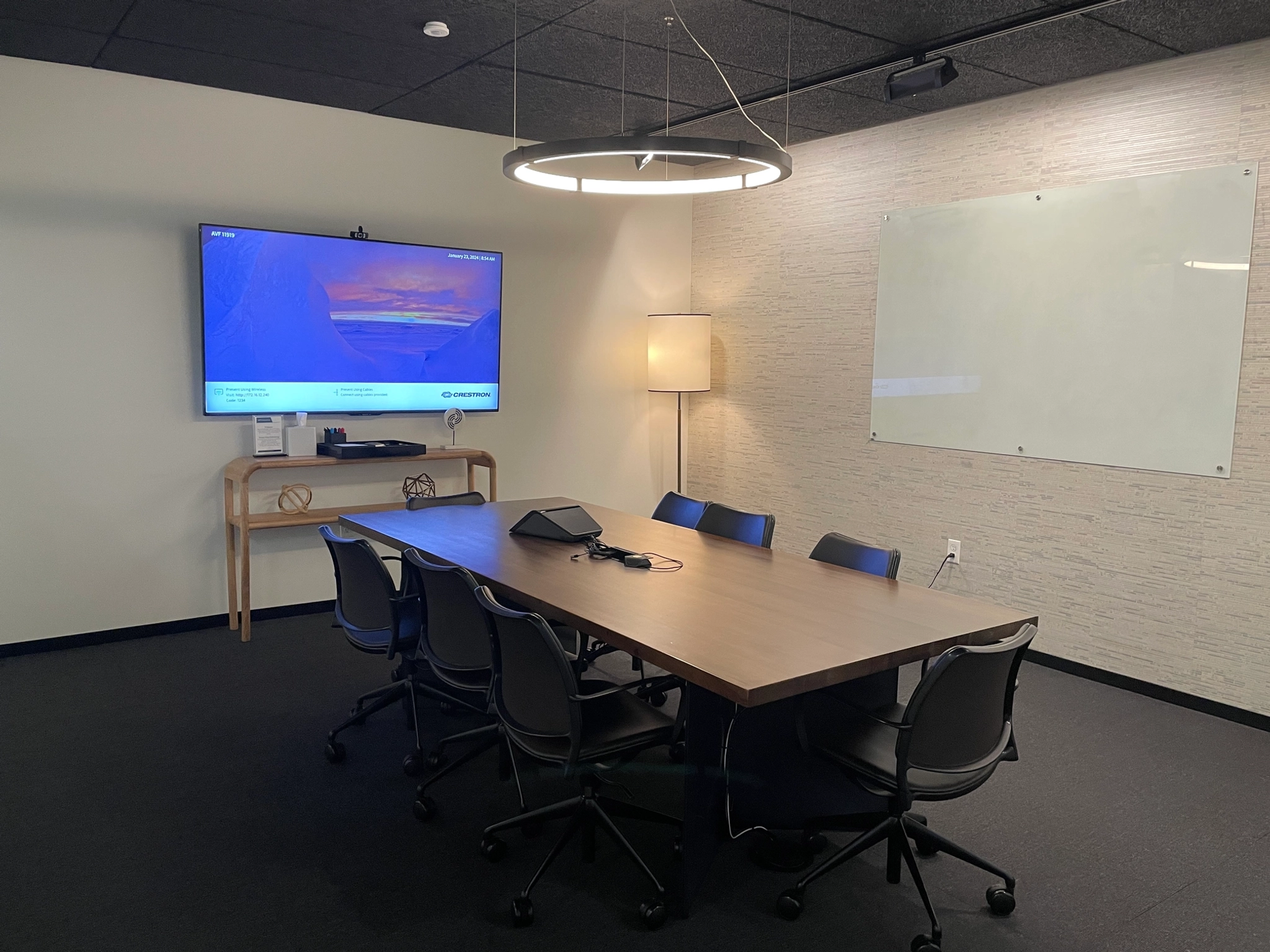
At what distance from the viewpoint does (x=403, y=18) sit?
3.87 m

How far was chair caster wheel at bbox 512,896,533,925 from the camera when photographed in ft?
8.43

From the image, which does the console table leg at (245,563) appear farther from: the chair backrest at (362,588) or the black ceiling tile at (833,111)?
the black ceiling tile at (833,111)

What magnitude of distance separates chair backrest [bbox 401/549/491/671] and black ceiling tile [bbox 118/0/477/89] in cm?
245

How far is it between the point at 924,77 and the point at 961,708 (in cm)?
310

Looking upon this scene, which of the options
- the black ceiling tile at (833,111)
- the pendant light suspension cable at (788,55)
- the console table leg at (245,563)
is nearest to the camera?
the pendant light suspension cable at (788,55)

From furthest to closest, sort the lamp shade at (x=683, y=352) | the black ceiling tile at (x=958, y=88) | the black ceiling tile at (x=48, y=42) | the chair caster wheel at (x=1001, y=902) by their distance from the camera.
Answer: the lamp shade at (x=683, y=352) < the black ceiling tile at (x=958, y=88) < the black ceiling tile at (x=48, y=42) < the chair caster wheel at (x=1001, y=902)

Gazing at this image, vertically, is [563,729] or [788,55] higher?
[788,55]

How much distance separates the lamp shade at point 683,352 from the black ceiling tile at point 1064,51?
2.64 meters

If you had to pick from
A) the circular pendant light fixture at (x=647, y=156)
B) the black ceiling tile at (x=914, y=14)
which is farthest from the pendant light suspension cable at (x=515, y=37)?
the black ceiling tile at (x=914, y=14)

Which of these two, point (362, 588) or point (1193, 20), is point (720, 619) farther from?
point (1193, 20)

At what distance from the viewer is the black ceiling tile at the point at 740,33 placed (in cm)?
374

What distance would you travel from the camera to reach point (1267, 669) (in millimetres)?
4070

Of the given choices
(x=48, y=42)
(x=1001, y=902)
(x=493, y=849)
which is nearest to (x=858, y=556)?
(x=1001, y=902)

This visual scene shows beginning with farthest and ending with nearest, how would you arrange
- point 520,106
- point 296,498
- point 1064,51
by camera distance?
point 296,498 → point 520,106 → point 1064,51
